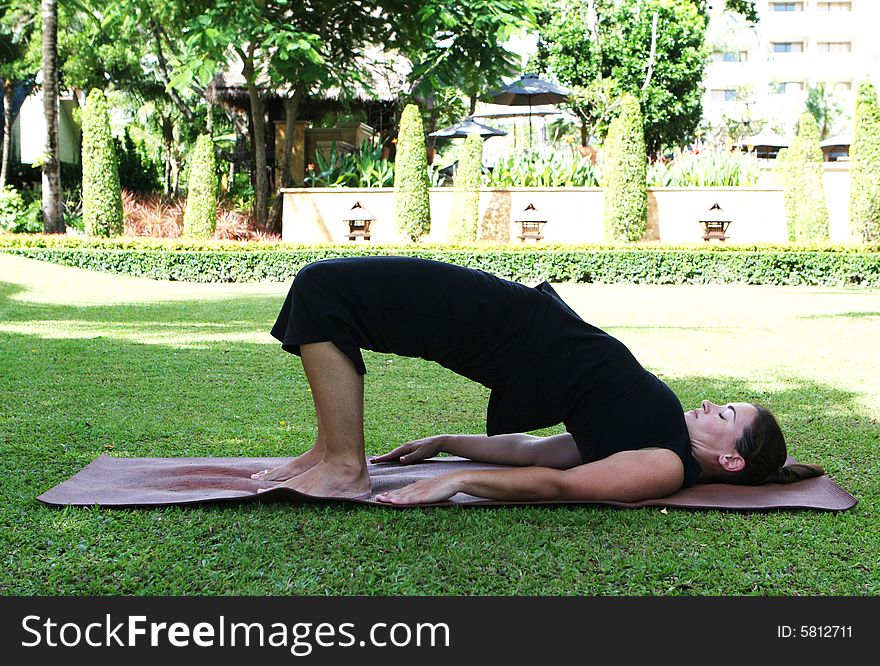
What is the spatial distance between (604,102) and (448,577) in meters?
29.1

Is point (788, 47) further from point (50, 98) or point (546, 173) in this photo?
point (50, 98)

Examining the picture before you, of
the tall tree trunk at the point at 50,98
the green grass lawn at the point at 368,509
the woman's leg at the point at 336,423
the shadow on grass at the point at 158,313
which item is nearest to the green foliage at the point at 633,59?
the tall tree trunk at the point at 50,98

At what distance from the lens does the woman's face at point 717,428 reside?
3551 mm

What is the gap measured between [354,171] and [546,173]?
15.0ft

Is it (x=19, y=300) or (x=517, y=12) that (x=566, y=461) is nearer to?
(x=19, y=300)

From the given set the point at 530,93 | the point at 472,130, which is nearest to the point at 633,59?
the point at 530,93

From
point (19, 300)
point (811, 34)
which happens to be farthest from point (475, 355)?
point (811, 34)

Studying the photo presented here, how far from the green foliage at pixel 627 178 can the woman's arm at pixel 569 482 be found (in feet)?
54.3

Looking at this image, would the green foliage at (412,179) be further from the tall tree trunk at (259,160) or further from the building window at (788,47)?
the building window at (788,47)

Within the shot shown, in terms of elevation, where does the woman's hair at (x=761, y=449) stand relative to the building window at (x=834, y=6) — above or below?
below

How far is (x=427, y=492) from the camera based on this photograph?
3.30m

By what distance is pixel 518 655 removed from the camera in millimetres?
2234

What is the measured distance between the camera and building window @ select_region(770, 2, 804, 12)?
65.6 meters

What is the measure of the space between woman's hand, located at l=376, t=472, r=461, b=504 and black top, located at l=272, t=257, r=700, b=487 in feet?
0.97
